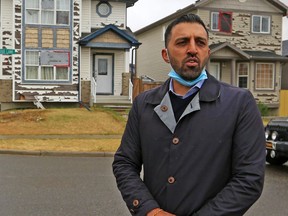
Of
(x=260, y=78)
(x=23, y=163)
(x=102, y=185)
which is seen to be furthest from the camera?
(x=260, y=78)

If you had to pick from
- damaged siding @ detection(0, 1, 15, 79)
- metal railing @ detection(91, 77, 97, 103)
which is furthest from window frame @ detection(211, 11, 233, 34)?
damaged siding @ detection(0, 1, 15, 79)

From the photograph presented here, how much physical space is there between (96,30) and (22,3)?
3885 millimetres

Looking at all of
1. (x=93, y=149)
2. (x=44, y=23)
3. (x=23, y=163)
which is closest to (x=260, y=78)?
(x=44, y=23)

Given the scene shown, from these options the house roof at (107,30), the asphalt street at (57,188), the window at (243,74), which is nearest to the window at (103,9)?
the house roof at (107,30)

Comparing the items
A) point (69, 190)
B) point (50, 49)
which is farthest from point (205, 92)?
point (50, 49)

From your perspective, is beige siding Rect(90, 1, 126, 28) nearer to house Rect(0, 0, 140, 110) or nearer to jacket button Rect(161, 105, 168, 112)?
house Rect(0, 0, 140, 110)

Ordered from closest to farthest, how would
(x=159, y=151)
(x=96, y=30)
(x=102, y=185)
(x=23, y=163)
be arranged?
(x=159, y=151) < (x=102, y=185) < (x=23, y=163) < (x=96, y=30)

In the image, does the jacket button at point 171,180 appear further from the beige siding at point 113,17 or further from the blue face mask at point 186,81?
the beige siding at point 113,17

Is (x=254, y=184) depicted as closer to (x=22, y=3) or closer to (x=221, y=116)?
(x=221, y=116)

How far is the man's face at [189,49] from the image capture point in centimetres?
224

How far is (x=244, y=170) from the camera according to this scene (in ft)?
6.97

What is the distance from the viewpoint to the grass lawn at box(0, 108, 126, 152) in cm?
1221

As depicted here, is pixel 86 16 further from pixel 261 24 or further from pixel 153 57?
pixel 261 24

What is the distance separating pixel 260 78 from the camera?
26203 millimetres
